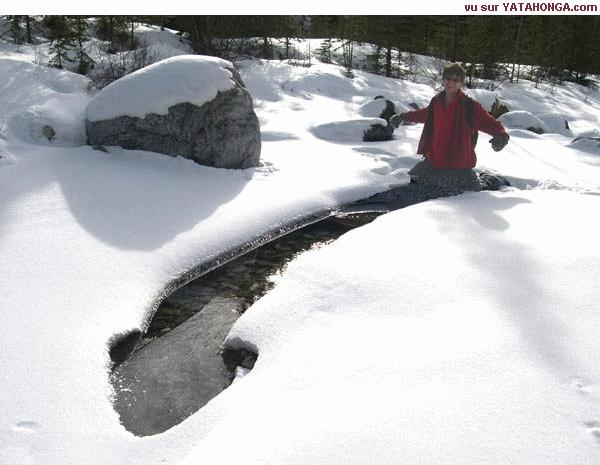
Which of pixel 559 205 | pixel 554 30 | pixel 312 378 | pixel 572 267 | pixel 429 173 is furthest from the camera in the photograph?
pixel 554 30

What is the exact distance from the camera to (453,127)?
15.9 feet

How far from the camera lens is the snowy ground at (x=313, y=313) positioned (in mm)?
1809

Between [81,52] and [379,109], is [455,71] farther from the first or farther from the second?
[81,52]

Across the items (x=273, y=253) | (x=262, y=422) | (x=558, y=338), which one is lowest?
(x=273, y=253)

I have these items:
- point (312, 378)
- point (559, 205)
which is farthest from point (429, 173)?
point (312, 378)

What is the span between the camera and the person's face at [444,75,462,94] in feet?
14.9

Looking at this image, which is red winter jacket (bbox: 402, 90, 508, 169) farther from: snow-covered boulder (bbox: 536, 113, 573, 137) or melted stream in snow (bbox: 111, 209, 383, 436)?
snow-covered boulder (bbox: 536, 113, 573, 137)

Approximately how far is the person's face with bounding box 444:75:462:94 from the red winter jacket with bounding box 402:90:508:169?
106mm

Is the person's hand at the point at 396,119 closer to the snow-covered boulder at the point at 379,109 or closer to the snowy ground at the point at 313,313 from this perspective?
the snowy ground at the point at 313,313

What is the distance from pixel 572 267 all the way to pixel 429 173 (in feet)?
7.95

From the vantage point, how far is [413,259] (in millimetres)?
3209

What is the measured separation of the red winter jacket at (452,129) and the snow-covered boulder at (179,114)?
205cm

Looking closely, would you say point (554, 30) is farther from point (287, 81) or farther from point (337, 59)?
point (287, 81)

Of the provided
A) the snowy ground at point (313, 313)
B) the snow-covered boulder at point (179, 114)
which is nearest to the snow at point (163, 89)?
the snow-covered boulder at point (179, 114)
